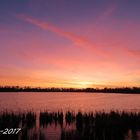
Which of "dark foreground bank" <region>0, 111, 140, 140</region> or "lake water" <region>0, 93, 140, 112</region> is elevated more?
"lake water" <region>0, 93, 140, 112</region>

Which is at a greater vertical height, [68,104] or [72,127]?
[68,104]

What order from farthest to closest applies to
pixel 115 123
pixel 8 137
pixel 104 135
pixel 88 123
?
pixel 88 123, pixel 115 123, pixel 104 135, pixel 8 137

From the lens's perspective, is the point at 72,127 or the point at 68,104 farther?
the point at 68,104

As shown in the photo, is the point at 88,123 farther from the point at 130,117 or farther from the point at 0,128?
the point at 0,128

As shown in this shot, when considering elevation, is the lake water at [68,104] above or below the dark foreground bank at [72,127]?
above

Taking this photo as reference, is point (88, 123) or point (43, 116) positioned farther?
point (43, 116)

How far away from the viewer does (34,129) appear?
23.3 metres

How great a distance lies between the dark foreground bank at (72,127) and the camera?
18344 millimetres

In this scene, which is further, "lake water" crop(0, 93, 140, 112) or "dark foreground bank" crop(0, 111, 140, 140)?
"lake water" crop(0, 93, 140, 112)

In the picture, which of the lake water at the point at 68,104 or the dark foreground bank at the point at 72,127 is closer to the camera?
the dark foreground bank at the point at 72,127

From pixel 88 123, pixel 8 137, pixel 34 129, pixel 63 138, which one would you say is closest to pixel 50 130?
pixel 34 129

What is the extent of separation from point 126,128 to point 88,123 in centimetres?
357

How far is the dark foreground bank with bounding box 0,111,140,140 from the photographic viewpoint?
60.2 ft

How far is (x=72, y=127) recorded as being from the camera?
24484 mm
